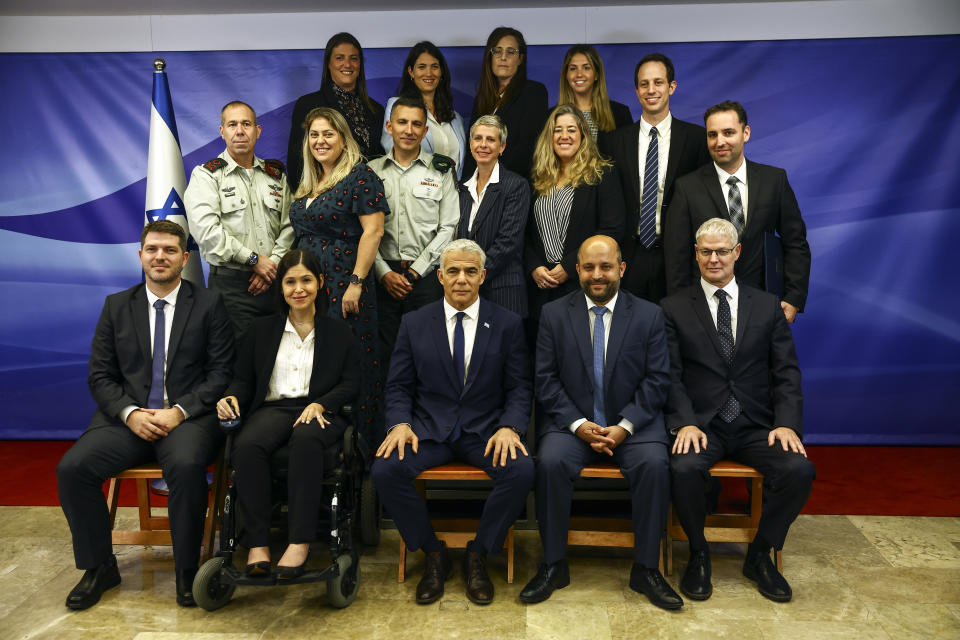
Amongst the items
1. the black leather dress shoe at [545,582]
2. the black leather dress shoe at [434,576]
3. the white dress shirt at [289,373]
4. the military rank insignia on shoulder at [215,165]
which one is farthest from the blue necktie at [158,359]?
the black leather dress shoe at [545,582]

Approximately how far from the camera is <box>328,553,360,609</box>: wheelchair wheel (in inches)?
113

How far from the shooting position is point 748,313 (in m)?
3.28

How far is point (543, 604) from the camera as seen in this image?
2961 millimetres

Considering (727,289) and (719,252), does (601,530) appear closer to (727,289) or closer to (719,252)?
(727,289)

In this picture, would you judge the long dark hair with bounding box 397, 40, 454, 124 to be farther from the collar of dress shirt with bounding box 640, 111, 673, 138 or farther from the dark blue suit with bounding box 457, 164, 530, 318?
the collar of dress shirt with bounding box 640, 111, 673, 138

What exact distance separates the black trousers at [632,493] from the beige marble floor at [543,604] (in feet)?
0.68

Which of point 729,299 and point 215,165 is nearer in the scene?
point 729,299

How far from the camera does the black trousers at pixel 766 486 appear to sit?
9.89 ft

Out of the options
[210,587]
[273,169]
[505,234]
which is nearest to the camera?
[210,587]

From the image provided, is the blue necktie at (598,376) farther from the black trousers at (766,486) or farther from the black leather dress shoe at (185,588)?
the black leather dress shoe at (185,588)

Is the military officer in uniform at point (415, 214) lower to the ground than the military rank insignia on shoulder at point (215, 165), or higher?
lower

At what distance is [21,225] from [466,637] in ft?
14.7

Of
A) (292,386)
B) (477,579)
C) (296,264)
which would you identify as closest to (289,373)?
(292,386)

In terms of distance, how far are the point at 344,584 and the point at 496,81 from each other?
2.73 meters
